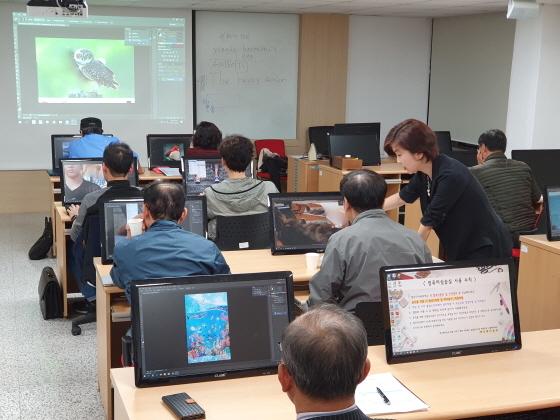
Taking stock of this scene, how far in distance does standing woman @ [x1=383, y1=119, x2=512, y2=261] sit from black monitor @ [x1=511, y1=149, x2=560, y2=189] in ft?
8.89

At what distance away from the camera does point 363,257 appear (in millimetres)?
2799

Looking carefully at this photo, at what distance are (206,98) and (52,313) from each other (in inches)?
190

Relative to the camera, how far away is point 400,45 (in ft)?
32.2

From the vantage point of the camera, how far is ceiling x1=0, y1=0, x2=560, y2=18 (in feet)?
25.5

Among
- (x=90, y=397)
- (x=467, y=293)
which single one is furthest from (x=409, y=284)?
(x=90, y=397)

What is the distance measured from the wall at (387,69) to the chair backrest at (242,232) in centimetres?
560

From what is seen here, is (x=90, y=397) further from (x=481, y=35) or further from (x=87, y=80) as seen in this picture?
(x=481, y=35)

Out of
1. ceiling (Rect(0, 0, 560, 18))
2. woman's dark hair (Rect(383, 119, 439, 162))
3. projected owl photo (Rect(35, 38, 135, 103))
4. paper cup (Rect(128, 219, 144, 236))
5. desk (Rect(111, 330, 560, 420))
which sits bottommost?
desk (Rect(111, 330, 560, 420))

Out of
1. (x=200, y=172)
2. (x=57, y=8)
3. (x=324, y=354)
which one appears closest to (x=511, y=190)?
(x=200, y=172)

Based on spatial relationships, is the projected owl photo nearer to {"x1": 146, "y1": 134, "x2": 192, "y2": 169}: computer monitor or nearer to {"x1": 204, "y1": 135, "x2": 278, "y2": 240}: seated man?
{"x1": 146, "y1": 134, "x2": 192, "y2": 169}: computer monitor

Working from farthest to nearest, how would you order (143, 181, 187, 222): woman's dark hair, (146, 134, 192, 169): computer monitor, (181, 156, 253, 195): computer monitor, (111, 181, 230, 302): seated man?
(146, 134, 192, 169): computer monitor < (181, 156, 253, 195): computer monitor < (143, 181, 187, 222): woman's dark hair < (111, 181, 230, 302): seated man

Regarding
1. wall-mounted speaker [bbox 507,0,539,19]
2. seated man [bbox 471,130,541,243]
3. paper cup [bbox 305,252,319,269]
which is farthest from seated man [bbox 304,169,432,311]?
wall-mounted speaker [bbox 507,0,539,19]

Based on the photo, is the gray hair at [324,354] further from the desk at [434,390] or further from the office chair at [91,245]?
the office chair at [91,245]

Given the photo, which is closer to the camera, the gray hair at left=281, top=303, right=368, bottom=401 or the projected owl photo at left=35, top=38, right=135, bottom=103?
the gray hair at left=281, top=303, right=368, bottom=401
